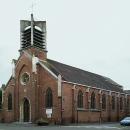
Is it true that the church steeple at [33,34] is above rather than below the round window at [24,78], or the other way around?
above

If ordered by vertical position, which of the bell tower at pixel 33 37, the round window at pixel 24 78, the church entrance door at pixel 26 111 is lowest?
the church entrance door at pixel 26 111

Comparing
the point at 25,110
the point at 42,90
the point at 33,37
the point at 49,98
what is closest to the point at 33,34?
the point at 33,37

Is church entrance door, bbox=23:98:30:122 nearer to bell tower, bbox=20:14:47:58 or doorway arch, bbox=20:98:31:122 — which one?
doorway arch, bbox=20:98:31:122

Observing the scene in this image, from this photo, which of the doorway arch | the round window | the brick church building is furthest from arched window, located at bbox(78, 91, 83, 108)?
the round window

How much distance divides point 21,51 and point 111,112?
23.4 meters

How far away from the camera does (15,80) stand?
61.8m

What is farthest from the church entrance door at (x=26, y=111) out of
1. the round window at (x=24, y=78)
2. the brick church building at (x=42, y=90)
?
the round window at (x=24, y=78)

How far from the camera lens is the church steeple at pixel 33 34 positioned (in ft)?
198

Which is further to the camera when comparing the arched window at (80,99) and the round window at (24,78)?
the arched window at (80,99)

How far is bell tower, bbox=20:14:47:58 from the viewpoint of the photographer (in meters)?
60.2

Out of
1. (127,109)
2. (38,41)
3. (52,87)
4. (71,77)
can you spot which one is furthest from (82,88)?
(127,109)

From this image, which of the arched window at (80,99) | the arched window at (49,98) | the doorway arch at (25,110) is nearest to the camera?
the arched window at (49,98)

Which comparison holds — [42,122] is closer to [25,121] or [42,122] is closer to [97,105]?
[25,121]

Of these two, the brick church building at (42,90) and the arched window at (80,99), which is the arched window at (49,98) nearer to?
the brick church building at (42,90)
